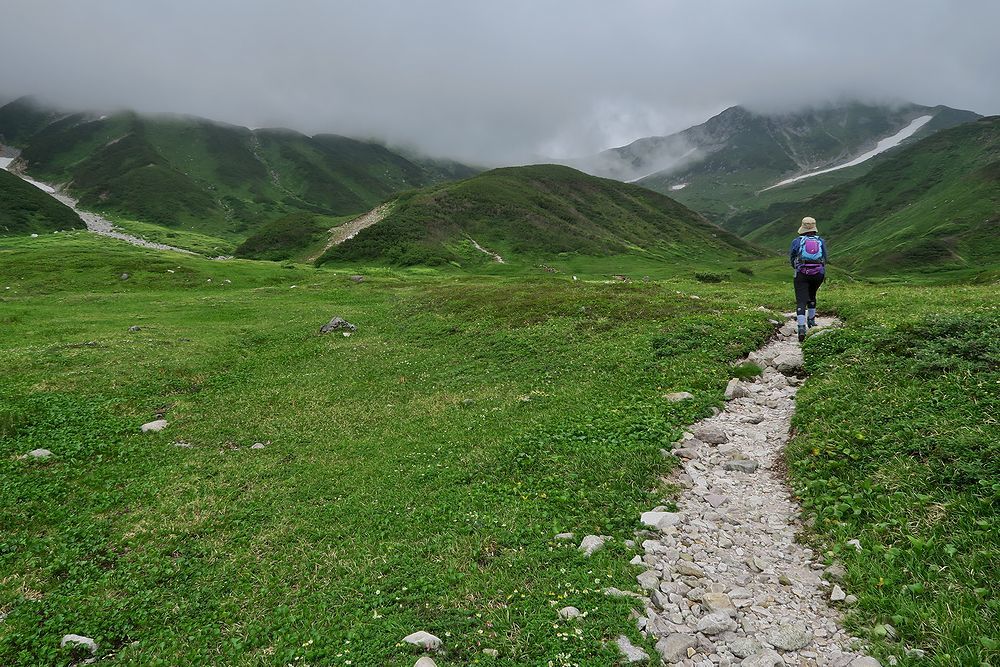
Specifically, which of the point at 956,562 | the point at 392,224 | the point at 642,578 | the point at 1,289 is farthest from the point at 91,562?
the point at 392,224

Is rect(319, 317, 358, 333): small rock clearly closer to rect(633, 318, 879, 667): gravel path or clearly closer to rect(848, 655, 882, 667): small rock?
rect(633, 318, 879, 667): gravel path

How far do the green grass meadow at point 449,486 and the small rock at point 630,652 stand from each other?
0.16 m

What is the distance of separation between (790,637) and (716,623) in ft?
3.36

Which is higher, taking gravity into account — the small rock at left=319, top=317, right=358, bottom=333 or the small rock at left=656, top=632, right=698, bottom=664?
the small rock at left=319, top=317, right=358, bottom=333

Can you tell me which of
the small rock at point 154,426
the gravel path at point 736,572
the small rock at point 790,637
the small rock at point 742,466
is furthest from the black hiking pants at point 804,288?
the small rock at point 154,426

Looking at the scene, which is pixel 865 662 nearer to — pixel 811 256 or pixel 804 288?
pixel 811 256

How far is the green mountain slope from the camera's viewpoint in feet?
400

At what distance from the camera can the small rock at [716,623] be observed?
7.84 metres

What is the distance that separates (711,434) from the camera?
14352mm

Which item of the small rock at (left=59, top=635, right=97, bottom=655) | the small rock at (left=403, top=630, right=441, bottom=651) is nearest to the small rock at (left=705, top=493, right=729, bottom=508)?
the small rock at (left=403, top=630, right=441, bottom=651)

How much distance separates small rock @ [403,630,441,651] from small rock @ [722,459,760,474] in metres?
8.36

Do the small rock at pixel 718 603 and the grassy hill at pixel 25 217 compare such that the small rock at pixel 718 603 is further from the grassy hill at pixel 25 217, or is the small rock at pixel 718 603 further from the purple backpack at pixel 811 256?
the grassy hill at pixel 25 217

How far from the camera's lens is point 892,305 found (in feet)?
74.9

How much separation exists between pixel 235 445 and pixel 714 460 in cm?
1632
